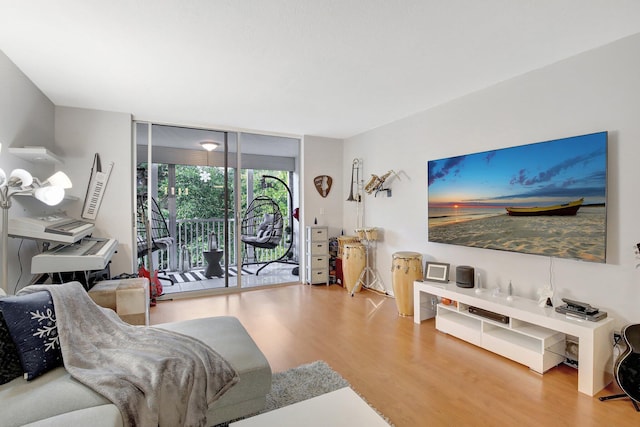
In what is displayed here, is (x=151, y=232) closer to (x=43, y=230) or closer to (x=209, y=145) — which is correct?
(x=209, y=145)

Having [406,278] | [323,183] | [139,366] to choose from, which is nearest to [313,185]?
[323,183]

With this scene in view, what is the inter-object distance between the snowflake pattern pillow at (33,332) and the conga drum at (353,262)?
11.3ft

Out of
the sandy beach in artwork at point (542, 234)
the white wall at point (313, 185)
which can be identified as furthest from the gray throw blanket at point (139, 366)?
the white wall at point (313, 185)

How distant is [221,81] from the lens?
2.94 m

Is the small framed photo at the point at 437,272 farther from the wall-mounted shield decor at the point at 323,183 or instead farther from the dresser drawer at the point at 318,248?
the wall-mounted shield decor at the point at 323,183

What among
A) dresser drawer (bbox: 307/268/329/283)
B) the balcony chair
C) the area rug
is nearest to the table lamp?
the area rug

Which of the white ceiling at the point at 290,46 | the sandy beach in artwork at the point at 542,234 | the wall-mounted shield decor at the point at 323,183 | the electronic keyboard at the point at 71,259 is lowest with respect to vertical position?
the electronic keyboard at the point at 71,259

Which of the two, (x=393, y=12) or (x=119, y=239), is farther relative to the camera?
(x=119, y=239)

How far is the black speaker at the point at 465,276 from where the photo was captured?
3.06 meters

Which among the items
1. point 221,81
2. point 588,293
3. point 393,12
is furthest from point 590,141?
point 221,81

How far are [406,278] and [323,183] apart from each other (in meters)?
2.32

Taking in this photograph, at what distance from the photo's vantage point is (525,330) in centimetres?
246

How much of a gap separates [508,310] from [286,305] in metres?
2.48

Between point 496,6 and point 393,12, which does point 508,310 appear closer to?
point 496,6
